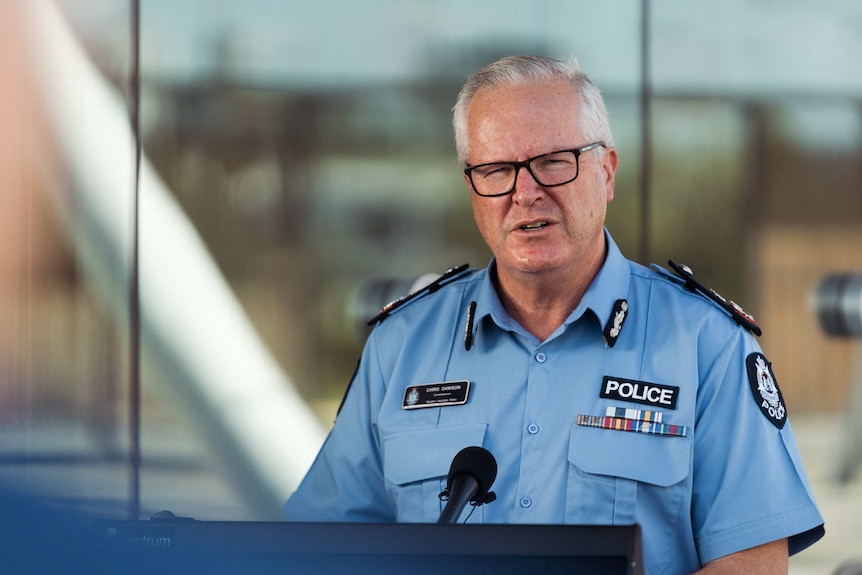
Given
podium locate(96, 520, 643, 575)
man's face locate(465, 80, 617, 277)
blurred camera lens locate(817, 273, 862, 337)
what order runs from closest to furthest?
podium locate(96, 520, 643, 575) → man's face locate(465, 80, 617, 277) → blurred camera lens locate(817, 273, 862, 337)

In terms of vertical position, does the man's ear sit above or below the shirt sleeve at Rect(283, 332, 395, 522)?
above

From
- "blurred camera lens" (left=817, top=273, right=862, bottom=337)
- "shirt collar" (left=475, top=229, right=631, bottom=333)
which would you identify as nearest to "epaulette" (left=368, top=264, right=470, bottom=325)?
"shirt collar" (left=475, top=229, right=631, bottom=333)

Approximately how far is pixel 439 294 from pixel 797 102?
1.80 m

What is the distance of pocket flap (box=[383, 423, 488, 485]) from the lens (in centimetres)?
165

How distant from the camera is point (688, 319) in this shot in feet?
5.37

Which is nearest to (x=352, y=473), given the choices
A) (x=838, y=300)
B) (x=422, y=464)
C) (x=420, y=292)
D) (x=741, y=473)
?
(x=422, y=464)

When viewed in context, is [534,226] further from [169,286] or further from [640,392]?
[169,286]

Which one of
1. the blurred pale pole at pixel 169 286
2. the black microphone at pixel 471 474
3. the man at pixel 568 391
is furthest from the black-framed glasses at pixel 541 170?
the blurred pale pole at pixel 169 286

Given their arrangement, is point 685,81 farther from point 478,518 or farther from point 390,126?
point 478,518

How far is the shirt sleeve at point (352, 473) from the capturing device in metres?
1.72

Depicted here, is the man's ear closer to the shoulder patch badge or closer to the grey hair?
the grey hair

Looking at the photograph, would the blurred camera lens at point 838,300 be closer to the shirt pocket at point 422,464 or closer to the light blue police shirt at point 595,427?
the light blue police shirt at point 595,427

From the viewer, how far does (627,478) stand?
1.56m

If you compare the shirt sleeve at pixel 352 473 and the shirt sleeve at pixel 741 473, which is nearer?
the shirt sleeve at pixel 741 473
